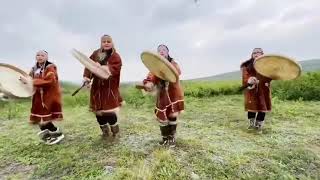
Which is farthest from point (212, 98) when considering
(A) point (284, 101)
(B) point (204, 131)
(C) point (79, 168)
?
Answer: (C) point (79, 168)

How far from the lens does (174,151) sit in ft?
23.5

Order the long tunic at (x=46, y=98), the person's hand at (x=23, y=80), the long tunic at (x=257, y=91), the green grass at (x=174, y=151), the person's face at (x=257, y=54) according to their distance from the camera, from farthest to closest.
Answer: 1. the long tunic at (x=257, y=91)
2. the person's face at (x=257, y=54)
3. the long tunic at (x=46, y=98)
4. the person's hand at (x=23, y=80)
5. the green grass at (x=174, y=151)

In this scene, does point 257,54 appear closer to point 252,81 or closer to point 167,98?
point 252,81

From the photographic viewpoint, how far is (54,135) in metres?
8.09

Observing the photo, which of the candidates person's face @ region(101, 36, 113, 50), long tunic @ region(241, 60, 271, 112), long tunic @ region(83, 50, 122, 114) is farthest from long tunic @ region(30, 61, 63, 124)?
long tunic @ region(241, 60, 271, 112)

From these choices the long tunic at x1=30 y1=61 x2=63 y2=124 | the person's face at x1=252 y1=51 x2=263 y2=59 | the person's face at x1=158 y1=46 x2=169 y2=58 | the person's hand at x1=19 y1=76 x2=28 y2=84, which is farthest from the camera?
the person's face at x1=252 y1=51 x2=263 y2=59

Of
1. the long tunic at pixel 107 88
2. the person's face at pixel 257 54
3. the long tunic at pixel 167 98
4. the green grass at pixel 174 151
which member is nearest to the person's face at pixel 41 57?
the long tunic at pixel 107 88

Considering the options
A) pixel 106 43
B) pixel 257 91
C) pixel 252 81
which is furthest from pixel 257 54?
pixel 106 43

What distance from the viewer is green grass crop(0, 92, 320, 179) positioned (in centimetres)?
664

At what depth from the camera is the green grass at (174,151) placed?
664 cm

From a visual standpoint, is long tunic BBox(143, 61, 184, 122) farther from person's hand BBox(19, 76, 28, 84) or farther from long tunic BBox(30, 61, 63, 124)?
person's hand BBox(19, 76, 28, 84)

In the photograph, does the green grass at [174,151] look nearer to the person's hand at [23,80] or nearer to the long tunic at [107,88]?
the long tunic at [107,88]

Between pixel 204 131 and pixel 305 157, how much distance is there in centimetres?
208

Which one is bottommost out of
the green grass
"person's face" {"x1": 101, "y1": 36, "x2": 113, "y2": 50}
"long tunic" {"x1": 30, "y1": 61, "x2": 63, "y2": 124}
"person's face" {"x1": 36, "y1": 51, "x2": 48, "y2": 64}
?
the green grass
